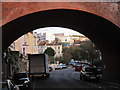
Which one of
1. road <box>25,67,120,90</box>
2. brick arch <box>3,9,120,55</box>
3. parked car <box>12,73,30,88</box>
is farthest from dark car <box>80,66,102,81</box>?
parked car <box>12,73,30,88</box>

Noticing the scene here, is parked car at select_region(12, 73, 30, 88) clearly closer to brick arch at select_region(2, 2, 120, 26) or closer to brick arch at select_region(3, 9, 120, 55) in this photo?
brick arch at select_region(3, 9, 120, 55)

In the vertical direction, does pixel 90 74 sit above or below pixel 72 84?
above

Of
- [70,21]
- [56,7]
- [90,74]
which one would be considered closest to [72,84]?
[90,74]

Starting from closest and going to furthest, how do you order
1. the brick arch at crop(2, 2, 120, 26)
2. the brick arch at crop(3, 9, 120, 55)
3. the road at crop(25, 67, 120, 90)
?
1. the brick arch at crop(2, 2, 120, 26)
2. the road at crop(25, 67, 120, 90)
3. the brick arch at crop(3, 9, 120, 55)

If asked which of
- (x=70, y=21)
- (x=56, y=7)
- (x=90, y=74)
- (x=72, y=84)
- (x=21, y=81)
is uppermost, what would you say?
(x=70, y=21)

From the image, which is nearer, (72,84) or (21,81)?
(21,81)

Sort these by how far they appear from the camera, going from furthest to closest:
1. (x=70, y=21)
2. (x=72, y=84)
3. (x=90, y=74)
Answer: (x=90, y=74), (x=70, y=21), (x=72, y=84)

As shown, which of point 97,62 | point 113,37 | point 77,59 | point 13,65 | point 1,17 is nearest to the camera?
point 1,17

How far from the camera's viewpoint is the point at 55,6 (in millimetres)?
20984

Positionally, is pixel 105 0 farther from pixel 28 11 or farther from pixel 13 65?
pixel 13 65

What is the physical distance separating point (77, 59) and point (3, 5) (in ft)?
296

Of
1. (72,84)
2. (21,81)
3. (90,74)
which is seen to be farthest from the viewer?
(90,74)

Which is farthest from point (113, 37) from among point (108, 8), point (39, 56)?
point (39, 56)

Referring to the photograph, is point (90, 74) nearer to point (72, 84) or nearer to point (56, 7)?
point (72, 84)
